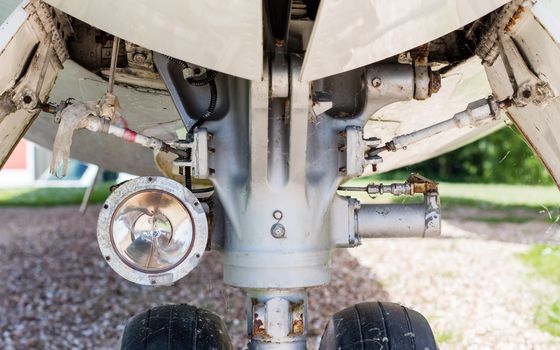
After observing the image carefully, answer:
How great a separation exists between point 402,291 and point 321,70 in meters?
3.57

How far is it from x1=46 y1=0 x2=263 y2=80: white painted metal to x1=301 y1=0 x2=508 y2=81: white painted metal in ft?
0.39

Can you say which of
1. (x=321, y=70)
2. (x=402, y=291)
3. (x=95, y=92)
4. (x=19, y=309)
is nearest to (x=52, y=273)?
(x=19, y=309)

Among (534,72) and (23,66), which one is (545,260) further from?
(23,66)

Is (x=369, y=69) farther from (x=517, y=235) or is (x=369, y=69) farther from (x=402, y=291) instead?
(x=517, y=235)

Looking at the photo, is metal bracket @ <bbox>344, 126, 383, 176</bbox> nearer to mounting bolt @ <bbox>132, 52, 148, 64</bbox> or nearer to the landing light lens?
the landing light lens

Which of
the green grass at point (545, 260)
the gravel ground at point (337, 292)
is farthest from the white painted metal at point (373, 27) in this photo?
the green grass at point (545, 260)

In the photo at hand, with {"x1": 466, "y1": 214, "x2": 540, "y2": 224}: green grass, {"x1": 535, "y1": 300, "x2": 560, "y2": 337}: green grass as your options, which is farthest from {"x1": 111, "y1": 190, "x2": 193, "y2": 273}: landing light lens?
{"x1": 466, "y1": 214, "x2": 540, "y2": 224}: green grass

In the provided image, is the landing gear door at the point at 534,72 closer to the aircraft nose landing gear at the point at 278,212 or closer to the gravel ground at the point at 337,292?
the aircraft nose landing gear at the point at 278,212

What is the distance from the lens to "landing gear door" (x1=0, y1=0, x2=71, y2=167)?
1926 millimetres

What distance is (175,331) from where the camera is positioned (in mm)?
2395

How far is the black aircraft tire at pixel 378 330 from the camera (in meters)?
2.27

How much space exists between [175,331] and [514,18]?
1170mm

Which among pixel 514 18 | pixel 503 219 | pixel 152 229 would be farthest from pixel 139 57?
pixel 503 219

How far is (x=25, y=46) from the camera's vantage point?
79.7 inches
